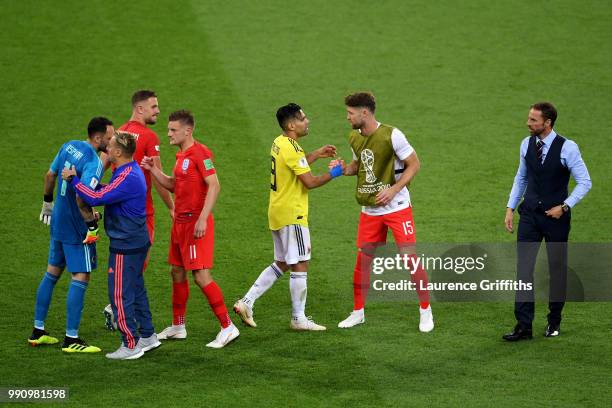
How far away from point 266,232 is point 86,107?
4593mm

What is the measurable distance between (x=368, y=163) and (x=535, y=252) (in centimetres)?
160

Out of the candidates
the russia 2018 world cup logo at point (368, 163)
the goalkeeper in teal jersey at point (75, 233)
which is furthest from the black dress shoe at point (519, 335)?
the goalkeeper in teal jersey at point (75, 233)

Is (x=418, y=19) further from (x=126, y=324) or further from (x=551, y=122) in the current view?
(x=126, y=324)

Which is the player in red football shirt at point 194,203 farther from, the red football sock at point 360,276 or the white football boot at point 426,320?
the white football boot at point 426,320

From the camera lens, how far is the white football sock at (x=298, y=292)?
8953mm

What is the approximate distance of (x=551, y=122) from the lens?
8.59m

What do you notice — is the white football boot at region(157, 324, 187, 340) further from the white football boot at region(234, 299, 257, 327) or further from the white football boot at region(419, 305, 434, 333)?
the white football boot at region(419, 305, 434, 333)

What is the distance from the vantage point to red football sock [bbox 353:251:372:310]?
911 cm

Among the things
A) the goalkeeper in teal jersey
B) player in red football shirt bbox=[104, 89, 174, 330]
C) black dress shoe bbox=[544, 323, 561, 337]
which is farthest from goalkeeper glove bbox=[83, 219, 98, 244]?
black dress shoe bbox=[544, 323, 561, 337]

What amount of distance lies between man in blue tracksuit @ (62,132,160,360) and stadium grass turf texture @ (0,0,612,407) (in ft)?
1.19

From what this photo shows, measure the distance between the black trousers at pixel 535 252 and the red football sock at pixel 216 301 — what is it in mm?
2436

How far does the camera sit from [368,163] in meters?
8.88

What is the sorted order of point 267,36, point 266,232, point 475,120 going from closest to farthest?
point 266,232
point 475,120
point 267,36

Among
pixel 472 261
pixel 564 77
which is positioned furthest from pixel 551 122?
pixel 564 77
